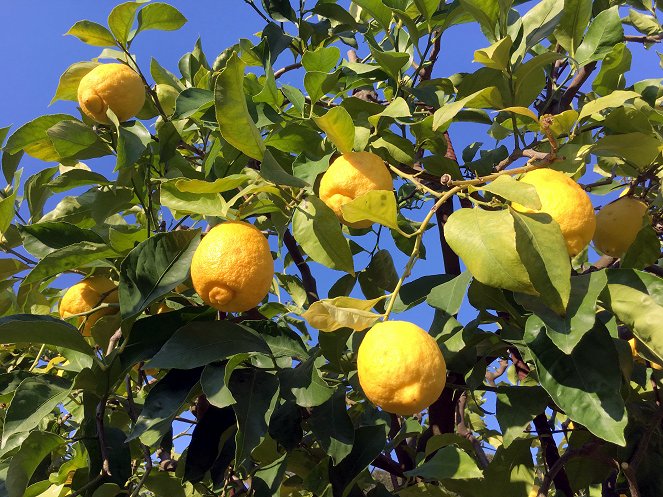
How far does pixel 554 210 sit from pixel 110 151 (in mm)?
983

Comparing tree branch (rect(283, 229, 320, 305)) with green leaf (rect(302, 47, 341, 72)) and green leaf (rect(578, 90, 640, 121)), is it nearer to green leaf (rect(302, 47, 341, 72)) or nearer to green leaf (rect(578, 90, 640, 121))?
green leaf (rect(302, 47, 341, 72))

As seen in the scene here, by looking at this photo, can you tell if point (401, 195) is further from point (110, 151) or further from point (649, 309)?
point (649, 309)

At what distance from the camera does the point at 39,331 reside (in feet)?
3.38

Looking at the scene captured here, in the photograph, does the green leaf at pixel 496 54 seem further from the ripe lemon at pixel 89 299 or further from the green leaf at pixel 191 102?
the ripe lemon at pixel 89 299

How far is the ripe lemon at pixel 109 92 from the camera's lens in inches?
50.1

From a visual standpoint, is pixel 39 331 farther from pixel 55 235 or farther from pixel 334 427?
pixel 334 427

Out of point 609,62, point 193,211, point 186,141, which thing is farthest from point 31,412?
point 609,62

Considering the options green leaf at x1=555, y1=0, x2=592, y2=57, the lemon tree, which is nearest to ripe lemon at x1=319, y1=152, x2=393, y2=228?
the lemon tree

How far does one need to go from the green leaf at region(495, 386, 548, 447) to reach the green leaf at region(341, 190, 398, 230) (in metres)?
0.39

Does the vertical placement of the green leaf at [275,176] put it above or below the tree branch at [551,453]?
above

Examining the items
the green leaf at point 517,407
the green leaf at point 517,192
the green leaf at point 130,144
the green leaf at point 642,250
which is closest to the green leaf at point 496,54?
the green leaf at point 517,192

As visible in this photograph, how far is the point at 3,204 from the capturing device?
1.37 meters

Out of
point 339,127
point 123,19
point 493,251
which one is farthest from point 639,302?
point 123,19

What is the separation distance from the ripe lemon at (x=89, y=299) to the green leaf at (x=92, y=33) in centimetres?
55
